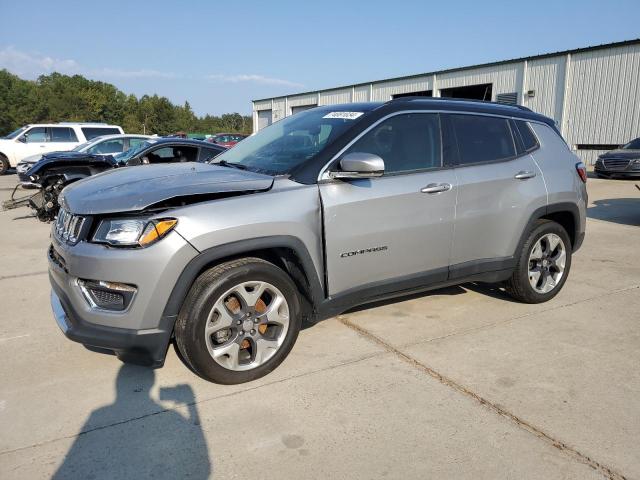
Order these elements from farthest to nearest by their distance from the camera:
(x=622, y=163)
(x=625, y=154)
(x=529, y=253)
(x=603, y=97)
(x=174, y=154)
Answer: (x=603, y=97) → (x=625, y=154) → (x=622, y=163) → (x=174, y=154) → (x=529, y=253)

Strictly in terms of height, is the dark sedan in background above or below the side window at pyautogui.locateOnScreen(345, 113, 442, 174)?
below

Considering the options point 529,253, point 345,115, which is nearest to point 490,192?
point 529,253

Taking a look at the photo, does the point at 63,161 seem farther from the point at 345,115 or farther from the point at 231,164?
the point at 345,115

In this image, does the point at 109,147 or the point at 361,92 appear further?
the point at 361,92

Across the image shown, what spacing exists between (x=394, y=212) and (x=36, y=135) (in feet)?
61.4

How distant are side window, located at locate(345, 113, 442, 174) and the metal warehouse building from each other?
20194 millimetres

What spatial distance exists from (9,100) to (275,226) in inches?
3487

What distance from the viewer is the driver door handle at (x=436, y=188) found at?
3.76m

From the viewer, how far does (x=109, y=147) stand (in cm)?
1368

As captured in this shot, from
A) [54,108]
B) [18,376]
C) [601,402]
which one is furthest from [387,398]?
[54,108]

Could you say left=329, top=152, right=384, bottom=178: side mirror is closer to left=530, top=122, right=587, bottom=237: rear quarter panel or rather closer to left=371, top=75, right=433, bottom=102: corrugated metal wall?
left=530, top=122, right=587, bottom=237: rear quarter panel

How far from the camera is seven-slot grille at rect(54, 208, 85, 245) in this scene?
301 cm

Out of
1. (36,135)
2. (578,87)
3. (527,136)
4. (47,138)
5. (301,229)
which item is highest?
(578,87)

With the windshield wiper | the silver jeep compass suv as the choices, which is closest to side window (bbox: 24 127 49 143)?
the silver jeep compass suv
